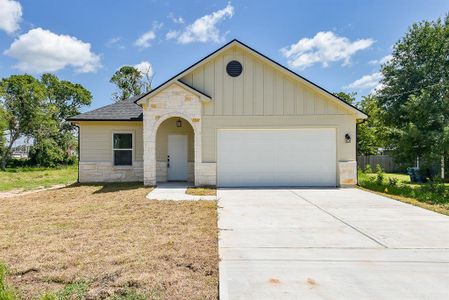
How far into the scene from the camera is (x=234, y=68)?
12.6m

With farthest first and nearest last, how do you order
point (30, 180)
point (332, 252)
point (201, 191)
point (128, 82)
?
1. point (128, 82)
2. point (30, 180)
3. point (201, 191)
4. point (332, 252)

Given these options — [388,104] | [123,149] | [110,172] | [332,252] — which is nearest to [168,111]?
[123,149]

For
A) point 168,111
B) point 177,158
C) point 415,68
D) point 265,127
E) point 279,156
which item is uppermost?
point 415,68

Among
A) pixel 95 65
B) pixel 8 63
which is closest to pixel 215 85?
pixel 95 65

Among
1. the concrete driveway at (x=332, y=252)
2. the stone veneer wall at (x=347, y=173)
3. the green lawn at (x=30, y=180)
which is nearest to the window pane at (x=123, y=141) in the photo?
the green lawn at (x=30, y=180)

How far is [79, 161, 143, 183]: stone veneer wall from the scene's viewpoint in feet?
46.0

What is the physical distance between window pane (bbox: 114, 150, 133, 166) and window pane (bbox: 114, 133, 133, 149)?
23cm

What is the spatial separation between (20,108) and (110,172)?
1811 cm

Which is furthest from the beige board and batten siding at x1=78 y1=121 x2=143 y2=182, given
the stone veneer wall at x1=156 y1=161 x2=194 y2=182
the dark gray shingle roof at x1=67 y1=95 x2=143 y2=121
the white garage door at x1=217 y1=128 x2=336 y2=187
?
the white garage door at x1=217 y1=128 x2=336 y2=187

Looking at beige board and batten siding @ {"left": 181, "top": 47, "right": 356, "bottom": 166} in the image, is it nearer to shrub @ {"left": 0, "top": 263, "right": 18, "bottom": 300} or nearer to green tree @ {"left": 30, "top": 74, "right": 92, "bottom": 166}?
shrub @ {"left": 0, "top": 263, "right": 18, "bottom": 300}

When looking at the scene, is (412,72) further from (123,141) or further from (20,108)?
(20,108)

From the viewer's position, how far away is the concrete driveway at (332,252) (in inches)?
133

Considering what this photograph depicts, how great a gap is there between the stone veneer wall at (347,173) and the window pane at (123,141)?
9.41m

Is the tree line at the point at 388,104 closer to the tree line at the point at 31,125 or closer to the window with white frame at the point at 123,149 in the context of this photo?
the tree line at the point at 31,125
